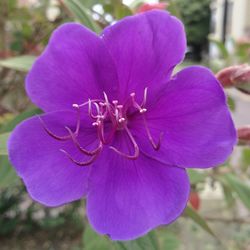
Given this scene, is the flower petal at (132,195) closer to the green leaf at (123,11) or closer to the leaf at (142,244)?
the leaf at (142,244)

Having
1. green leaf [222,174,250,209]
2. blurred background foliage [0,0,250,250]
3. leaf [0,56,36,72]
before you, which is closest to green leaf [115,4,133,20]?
blurred background foliage [0,0,250,250]

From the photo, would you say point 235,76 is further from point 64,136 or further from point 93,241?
point 93,241

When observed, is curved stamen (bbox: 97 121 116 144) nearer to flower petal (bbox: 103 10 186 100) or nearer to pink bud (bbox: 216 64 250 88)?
flower petal (bbox: 103 10 186 100)

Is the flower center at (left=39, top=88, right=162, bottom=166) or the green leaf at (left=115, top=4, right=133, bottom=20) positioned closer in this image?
the flower center at (left=39, top=88, right=162, bottom=166)

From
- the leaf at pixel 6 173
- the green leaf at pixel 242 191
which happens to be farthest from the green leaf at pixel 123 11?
the green leaf at pixel 242 191

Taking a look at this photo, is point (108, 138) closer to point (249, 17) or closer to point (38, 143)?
point (38, 143)

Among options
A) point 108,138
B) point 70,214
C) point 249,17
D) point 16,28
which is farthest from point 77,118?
point 249,17

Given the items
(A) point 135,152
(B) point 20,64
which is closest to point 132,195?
(A) point 135,152
